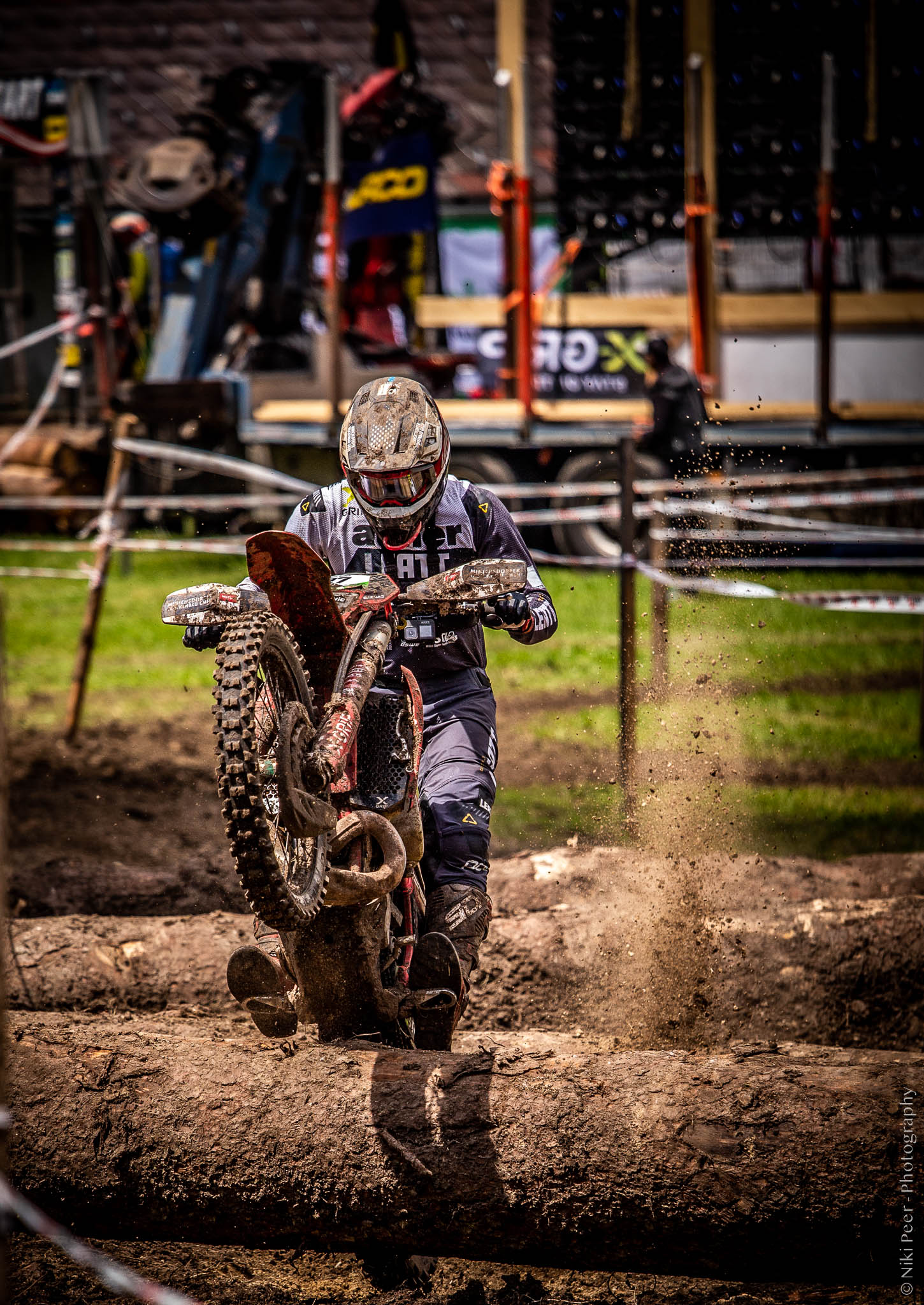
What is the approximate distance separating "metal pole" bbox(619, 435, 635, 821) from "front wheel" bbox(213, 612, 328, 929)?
3.04 m

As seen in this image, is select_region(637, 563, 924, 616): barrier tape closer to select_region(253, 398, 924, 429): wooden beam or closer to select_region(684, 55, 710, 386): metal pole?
select_region(684, 55, 710, 386): metal pole

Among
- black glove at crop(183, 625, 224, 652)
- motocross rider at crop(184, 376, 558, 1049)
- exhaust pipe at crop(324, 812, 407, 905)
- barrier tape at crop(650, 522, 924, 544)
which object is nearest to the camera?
exhaust pipe at crop(324, 812, 407, 905)

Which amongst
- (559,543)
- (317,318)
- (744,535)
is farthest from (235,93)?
(744,535)

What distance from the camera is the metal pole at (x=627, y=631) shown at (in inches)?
253

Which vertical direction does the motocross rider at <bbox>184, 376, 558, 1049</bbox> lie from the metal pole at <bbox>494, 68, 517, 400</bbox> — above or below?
below

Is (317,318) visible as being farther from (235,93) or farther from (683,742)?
(683,742)

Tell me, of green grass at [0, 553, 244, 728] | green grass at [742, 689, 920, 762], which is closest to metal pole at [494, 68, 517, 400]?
green grass at [0, 553, 244, 728]

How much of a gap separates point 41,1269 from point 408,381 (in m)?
2.49

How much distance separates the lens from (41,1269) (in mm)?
3188

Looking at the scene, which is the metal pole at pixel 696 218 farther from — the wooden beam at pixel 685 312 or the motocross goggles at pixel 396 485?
the motocross goggles at pixel 396 485

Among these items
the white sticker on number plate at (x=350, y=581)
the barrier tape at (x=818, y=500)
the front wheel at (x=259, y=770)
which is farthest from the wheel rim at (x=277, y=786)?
the barrier tape at (x=818, y=500)

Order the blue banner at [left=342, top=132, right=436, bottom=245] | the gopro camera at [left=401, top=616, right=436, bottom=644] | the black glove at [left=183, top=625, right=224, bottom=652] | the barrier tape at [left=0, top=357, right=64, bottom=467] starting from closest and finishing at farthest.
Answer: the black glove at [left=183, top=625, right=224, bottom=652] < the gopro camera at [left=401, top=616, right=436, bottom=644] < the barrier tape at [left=0, top=357, right=64, bottom=467] < the blue banner at [left=342, top=132, right=436, bottom=245]

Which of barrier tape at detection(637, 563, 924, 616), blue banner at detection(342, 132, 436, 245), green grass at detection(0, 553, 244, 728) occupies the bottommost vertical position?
green grass at detection(0, 553, 244, 728)

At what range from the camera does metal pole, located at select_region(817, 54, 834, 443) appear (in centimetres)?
938
